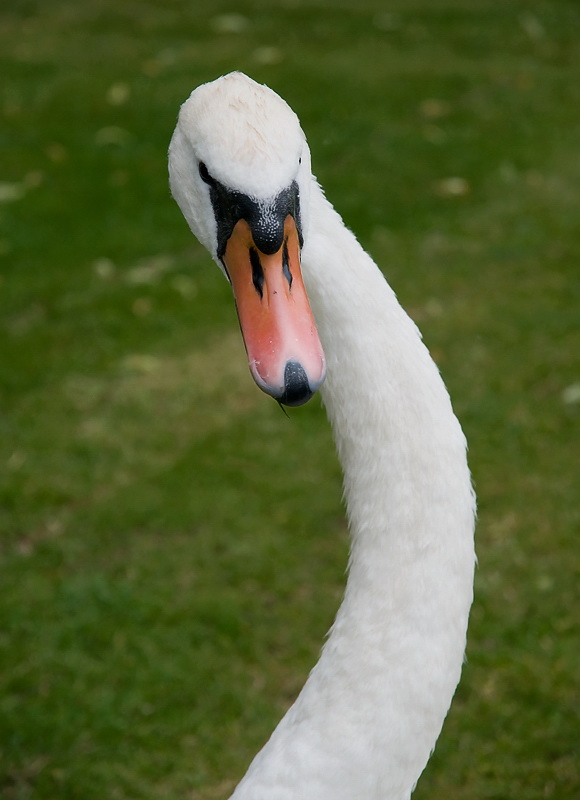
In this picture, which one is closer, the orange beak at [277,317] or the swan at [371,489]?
the orange beak at [277,317]

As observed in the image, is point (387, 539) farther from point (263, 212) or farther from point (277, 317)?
point (263, 212)

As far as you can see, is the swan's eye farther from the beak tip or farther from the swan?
the beak tip

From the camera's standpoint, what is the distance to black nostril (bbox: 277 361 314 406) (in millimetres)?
1505

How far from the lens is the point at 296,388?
4.94 feet

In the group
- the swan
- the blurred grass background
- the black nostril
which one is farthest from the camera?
the blurred grass background

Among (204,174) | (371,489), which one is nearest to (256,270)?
(204,174)

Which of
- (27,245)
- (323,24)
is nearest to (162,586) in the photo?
(27,245)

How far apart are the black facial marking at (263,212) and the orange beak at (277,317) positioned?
0.5 inches

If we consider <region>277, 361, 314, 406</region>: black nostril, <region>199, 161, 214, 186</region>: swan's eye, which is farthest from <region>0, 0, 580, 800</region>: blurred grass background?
<region>199, 161, 214, 186</region>: swan's eye

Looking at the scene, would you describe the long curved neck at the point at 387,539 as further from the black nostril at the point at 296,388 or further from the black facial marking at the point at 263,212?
the black nostril at the point at 296,388

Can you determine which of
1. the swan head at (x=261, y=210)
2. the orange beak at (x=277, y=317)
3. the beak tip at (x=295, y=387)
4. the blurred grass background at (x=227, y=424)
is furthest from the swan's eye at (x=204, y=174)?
the blurred grass background at (x=227, y=424)

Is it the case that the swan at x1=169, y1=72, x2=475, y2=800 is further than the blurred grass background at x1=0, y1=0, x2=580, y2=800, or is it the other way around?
the blurred grass background at x1=0, y1=0, x2=580, y2=800

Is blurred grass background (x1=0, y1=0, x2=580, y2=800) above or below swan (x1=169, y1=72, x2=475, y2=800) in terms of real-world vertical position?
below

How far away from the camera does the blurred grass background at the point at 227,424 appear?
10.5 ft
